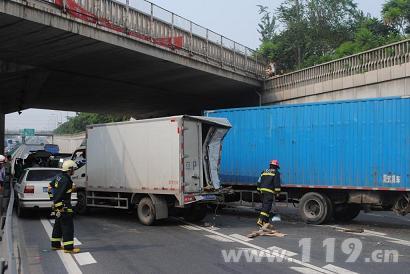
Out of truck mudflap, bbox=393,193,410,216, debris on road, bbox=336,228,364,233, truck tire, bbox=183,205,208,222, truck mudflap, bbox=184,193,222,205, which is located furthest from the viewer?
truck tire, bbox=183,205,208,222

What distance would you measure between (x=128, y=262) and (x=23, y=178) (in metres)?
8.32

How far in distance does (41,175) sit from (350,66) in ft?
47.3

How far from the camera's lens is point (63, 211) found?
9.25 meters

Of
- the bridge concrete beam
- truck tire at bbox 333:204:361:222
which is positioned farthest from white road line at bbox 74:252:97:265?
the bridge concrete beam

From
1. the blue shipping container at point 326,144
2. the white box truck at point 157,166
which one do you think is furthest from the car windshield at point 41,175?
Answer: the blue shipping container at point 326,144

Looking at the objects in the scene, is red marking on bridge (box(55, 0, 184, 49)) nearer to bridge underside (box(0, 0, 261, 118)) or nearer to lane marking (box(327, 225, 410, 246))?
bridge underside (box(0, 0, 261, 118))

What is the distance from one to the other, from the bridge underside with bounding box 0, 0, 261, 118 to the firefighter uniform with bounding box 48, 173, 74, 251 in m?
7.98

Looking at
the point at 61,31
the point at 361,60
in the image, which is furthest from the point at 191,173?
the point at 361,60

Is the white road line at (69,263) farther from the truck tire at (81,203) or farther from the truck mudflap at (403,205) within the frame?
the truck mudflap at (403,205)

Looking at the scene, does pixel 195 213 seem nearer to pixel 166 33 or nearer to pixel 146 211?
pixel 146 211

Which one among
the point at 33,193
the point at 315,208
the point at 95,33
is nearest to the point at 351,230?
the point at 315,208

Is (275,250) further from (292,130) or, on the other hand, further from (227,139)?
(227,139)

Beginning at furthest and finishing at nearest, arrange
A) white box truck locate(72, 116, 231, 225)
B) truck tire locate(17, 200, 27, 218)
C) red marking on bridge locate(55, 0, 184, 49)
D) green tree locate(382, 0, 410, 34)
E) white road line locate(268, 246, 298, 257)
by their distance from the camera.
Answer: green tree locate(382, 0, 410, 34)
red marking on bridge locate(55, 0, 184, 49)
truck tire locate(17, 200, 27, 218)
white box truck locate(72, 116, 231, 225)
white road line locate(268, 246, 298, 257)

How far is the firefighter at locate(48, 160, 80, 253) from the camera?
30.2 ft
